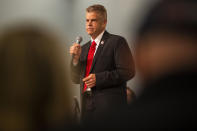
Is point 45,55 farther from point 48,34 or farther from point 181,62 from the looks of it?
point 181,62

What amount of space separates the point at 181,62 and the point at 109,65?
1.58 meters

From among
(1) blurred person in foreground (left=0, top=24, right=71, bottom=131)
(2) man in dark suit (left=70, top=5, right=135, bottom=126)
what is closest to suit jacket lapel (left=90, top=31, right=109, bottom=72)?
(2) man in dark suit (left=70, top=5, right=135, bottom=126)

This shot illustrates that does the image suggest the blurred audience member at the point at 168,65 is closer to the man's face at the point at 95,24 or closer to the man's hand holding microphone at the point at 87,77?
the man's hand holding microphone at the point at 87,77

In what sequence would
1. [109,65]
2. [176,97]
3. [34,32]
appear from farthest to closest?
1. [109,65]
2. [34,32]
3. [176,97]

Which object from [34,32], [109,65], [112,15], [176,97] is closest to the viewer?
[176,97]

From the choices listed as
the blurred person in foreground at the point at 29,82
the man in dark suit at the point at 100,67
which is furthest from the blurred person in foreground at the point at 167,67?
the man in dark suit at the point at 100,67

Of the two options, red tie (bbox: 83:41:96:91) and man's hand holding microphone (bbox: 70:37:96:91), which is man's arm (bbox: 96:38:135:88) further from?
red tie (bbox: 83:41:96:91)

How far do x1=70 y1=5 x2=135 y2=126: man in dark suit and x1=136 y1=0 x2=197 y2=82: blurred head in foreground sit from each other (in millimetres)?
1420

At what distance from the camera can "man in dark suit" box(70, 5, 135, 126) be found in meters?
2.41

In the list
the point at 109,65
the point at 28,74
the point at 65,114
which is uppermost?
the point at 28,74

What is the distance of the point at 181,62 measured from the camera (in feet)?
3.01

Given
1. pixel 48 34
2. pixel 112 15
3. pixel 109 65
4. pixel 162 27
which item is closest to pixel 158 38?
pixel 162 27

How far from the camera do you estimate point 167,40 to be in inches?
36.6

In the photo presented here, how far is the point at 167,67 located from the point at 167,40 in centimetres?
7
